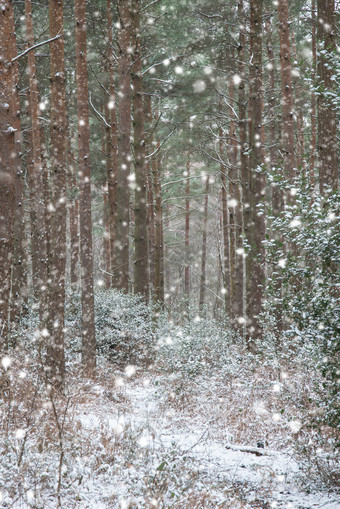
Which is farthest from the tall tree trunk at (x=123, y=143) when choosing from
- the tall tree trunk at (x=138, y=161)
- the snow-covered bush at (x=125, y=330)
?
the snow-covered bush at (x=125, y=330)

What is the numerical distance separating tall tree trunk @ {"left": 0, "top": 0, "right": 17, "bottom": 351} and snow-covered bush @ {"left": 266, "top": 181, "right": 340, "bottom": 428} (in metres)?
3.63

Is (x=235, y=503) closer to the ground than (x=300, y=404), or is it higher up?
closer to the ground

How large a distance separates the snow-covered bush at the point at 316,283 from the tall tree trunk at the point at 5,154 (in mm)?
3629

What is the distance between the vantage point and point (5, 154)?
19.6ft

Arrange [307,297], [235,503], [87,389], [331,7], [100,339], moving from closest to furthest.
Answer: [235,503] → [307,297] → [331,7] → [87,389] → [100,339]

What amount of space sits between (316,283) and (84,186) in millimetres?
5957

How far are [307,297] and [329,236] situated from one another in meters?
0.75

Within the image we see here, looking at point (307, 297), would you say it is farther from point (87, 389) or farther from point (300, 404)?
point (87, 389)

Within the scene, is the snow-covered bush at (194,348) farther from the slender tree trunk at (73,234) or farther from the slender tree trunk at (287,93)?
the slender tree trunk at (73,234)

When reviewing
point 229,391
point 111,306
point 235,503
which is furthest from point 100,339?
point 235,503

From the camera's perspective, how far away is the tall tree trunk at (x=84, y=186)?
361 inches

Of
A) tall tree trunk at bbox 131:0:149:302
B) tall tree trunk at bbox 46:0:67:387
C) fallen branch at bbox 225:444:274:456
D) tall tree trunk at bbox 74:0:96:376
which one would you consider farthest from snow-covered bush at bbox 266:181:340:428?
tall tree trunk at bbox 131:0:149:302

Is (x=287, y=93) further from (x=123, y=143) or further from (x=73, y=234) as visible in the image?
(x=73, y=234)

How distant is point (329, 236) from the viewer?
4504mm
